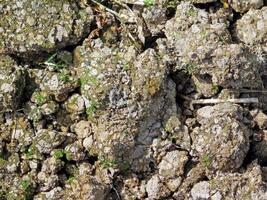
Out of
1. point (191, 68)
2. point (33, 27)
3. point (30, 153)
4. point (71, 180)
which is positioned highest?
point (33, 27)

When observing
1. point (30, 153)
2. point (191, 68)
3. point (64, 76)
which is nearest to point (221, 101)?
point (191, 68)

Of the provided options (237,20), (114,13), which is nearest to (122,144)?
(114,13)

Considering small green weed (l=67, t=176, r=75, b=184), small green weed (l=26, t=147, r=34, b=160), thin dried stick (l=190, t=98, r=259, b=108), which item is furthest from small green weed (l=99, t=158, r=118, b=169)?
thin dried stick (l=190, t=98, r=259, b=108)

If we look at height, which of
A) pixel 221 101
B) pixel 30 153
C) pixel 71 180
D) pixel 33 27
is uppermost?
pixel 33 27

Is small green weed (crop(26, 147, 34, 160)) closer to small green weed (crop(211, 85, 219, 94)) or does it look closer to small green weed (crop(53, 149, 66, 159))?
small green weed (crop(53, 149, 66, 159))

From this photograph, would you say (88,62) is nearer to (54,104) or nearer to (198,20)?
(54,104)

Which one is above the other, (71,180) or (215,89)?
(215,89)

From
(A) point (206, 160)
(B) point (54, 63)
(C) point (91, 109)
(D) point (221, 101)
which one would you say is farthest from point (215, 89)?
(B) point (54, 63)

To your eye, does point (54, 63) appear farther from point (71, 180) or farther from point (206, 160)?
point (206, 160)

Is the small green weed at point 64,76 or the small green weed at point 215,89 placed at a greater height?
the small green weed at point 64,76

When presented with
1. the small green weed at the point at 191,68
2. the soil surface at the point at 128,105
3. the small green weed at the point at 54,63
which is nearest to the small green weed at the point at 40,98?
the soil surface at the point at 128,105

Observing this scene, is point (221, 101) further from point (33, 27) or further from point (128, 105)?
point (33, 27)

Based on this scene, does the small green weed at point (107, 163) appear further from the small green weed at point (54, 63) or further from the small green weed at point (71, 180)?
the small green weed at point (54, 63)
